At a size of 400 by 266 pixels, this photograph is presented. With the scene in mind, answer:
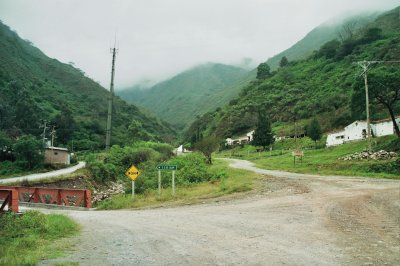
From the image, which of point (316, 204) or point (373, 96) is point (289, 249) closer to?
point (316, 204)

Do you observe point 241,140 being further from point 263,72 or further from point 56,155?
point 263,72

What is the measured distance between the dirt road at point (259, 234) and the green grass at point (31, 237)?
51cm

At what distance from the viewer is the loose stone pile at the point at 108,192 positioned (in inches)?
1384

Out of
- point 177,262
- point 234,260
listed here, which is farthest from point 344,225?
point 177,262

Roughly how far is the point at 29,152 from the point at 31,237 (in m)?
44.5

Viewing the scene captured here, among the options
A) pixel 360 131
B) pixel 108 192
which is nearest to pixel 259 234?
pixel 108 192

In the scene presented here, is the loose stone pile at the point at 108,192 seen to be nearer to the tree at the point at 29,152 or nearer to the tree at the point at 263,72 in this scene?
the tree at the point at 29,152

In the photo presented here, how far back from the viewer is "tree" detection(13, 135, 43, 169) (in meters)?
49.3

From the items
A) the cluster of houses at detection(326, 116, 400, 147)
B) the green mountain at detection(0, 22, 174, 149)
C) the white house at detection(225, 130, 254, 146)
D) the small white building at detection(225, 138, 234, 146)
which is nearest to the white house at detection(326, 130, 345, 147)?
the cluster of houses at detection(326, 116, 400, 147)

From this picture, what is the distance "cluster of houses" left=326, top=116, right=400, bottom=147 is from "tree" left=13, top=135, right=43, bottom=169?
44027 millimetres

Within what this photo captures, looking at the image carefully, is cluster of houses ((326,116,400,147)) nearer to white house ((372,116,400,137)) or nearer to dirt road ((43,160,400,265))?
white house ((372,116,400,137))

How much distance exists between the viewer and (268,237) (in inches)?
413

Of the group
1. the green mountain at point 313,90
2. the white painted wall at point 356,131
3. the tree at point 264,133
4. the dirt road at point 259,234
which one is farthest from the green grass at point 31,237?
the green mountain at point 313,90

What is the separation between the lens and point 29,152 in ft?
164
